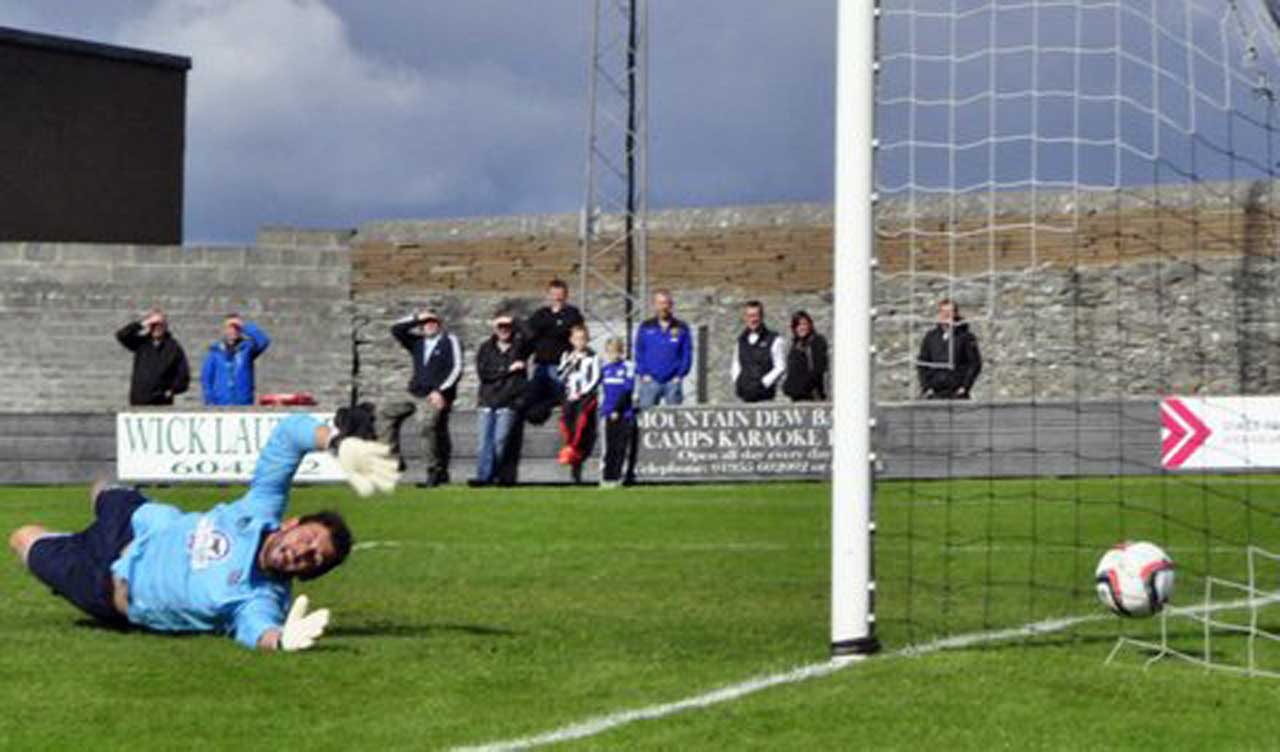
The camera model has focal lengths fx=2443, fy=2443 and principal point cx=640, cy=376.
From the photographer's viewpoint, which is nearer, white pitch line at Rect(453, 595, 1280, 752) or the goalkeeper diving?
white pitch line at Rect(453, 595, 1280, 752)

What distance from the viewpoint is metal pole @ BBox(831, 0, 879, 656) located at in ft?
32.9

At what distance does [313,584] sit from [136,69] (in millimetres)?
44949

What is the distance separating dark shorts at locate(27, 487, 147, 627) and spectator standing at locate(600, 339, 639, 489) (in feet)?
57.0

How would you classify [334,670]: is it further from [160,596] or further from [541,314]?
[541,314]

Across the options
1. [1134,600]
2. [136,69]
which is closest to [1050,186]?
[1134,600]

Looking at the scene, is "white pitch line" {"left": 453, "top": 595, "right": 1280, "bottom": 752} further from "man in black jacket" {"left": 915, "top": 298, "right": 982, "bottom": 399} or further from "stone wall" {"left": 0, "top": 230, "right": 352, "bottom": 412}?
"stone wall" {"left": 0, "top": 230, "right": 352, "bottom": 412}

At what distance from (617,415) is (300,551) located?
61.1ft

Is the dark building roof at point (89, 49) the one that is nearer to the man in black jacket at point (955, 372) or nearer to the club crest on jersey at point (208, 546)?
the man in black jacket at point (955, 372)

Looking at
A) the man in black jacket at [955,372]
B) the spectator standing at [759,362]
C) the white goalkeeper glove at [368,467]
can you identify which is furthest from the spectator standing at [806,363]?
the white goalkeeper glove at [368,467]

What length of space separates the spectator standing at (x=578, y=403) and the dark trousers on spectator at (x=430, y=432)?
1.41m

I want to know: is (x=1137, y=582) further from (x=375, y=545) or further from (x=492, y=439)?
(x=492, y=439)

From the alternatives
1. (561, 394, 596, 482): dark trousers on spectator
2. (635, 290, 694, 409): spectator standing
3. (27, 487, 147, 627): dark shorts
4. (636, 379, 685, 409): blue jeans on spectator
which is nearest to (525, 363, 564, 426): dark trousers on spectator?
(561, 394, 596, 482): dark trousers on spectator

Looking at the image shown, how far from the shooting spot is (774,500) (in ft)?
80.1

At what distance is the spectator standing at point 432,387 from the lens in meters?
29.0
